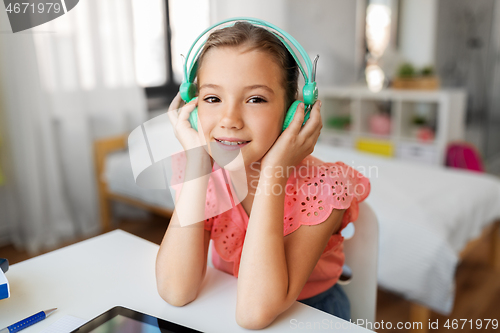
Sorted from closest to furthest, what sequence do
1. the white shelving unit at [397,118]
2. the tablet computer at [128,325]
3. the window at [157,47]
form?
1. the tablet computer at [128,325]
2. the window at [157,47]
3. the white shelving unit at [397,118]

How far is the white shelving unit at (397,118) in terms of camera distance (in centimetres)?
271

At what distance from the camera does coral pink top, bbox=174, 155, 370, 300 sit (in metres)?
0.63

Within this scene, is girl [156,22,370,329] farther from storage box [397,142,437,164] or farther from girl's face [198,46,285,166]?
storage box [397,142,437,164]

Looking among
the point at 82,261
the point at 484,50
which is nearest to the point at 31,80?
the point at 82,261

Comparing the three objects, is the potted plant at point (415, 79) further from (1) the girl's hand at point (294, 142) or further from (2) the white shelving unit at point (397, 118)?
(1) the girl's hand at point (294, 142)

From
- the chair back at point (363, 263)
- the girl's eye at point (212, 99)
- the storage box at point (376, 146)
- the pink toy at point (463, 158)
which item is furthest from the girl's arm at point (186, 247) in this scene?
the storage box at point (376, 146)

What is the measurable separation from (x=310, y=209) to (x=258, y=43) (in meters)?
0.26

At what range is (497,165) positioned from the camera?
338cm

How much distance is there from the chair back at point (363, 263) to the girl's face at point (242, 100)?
0.28 meters

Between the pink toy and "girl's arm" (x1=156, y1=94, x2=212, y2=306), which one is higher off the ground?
"girl's arm" (x1=156, y1=94, x2=212, y2=306)

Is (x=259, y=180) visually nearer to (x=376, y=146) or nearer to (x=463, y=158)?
(x=463, y=158)

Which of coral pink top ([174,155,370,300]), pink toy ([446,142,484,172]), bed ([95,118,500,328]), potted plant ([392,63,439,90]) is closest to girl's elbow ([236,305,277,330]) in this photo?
coral pink top ([174,155,370,300])

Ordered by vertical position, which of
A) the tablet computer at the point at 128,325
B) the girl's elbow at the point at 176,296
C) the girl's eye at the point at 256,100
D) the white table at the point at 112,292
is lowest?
the white table at the point at 112,292

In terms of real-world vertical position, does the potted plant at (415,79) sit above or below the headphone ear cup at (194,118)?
below
